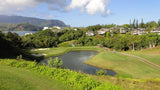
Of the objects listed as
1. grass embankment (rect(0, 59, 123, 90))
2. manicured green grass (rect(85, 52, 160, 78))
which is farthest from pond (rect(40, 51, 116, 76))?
grass embankment (rect(0, 59, 123, 90))

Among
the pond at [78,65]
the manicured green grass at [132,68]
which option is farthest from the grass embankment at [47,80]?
the manicured green grass at [132,68]

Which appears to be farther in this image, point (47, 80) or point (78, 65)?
point (78, 65)

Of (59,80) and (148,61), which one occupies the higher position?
(59,80)

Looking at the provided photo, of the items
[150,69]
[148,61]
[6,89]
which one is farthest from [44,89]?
[148,61]

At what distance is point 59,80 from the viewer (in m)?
12.1

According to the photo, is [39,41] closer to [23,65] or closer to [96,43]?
[96,43]

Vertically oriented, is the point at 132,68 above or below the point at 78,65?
above

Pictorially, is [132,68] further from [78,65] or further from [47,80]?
[47,80]

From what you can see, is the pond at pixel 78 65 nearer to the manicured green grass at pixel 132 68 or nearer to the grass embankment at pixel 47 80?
the manicured green grass at pixel 132 68

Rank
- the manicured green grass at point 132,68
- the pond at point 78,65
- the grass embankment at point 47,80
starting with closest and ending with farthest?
the grass embankment at point 47,80 < the manicured green grass at point 132,68 < the pond at point 78,65

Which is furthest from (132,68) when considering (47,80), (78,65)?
(47,80)

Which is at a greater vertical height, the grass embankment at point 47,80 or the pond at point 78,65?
the grass embankment at point 47,80

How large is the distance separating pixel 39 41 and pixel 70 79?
84.9m

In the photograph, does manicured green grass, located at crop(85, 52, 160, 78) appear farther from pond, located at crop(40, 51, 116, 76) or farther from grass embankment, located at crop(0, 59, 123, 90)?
grass embankment, located at crop(0, 59, 123, 90)
